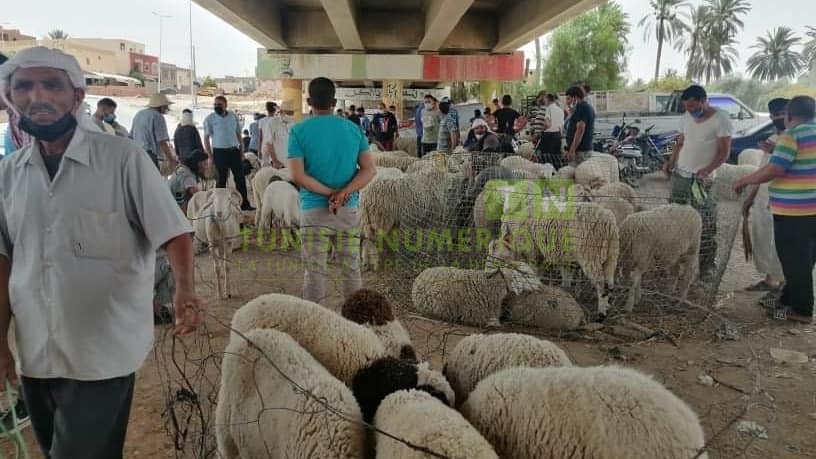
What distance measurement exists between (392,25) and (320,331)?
12.8 meters

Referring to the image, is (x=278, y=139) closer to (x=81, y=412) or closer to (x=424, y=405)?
(x=81, y=412)

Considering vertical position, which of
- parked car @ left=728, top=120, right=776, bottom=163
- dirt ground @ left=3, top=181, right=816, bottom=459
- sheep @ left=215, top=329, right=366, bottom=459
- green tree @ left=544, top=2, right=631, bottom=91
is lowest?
dirt ground @ left=3, top=181, right=816, bottom=459

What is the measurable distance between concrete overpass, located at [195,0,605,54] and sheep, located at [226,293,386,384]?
8121 millimetres

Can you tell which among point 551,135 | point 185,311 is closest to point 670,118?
point 551,135

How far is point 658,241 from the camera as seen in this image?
16.8 ft

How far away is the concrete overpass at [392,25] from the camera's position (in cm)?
1049

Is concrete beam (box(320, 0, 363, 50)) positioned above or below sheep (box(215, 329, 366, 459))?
above

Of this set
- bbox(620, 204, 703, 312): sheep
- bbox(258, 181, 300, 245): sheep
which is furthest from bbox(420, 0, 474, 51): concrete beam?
bbox(620, 204, 703, 312): sheep

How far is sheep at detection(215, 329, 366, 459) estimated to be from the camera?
1959 mm

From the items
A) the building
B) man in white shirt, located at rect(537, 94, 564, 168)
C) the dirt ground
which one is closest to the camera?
the dirt ground

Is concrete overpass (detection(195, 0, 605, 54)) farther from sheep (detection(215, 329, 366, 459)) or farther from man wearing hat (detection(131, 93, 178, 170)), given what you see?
sheep (detection(215, 329, 366, 459))

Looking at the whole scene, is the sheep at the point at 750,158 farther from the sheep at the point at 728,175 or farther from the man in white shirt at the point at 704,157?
the man in white shirt at the point at 704,157

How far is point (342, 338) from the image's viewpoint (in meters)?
2.59

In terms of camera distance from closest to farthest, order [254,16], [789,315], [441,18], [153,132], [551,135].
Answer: [789,315] → [153,132] → [551,135] → [441,18] → [254,16]
